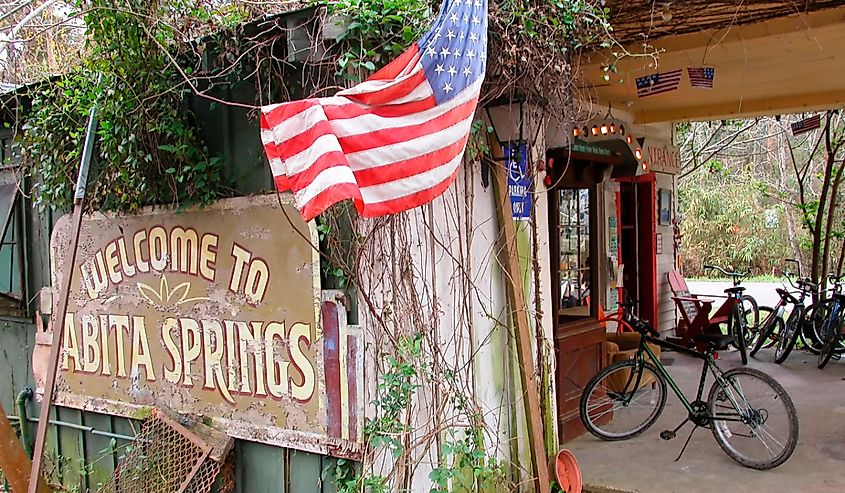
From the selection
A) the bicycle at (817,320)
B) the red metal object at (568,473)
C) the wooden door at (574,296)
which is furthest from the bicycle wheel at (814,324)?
the red metal object at (568,473)

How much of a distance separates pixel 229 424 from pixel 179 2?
2279 millimetres

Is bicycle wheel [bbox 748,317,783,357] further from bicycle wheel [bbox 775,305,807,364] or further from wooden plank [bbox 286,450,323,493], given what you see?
wooden plank [bbox 286,450,323,493]

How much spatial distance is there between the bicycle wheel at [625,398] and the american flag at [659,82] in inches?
85.9

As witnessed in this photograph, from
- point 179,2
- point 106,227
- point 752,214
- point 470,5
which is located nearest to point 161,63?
point 179,2

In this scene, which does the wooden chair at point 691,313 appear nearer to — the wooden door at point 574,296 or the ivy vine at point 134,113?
the wooden door at point 574,296

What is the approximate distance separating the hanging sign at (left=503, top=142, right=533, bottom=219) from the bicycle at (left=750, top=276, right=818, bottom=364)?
196 inches

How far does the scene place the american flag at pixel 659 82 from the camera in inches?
212

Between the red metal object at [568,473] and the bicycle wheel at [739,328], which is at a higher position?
the bicycle wheel at [739,328]

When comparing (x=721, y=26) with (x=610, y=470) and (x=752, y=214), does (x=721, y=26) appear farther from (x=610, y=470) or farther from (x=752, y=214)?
(x=752, y=214)

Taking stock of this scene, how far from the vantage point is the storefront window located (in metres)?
5.22

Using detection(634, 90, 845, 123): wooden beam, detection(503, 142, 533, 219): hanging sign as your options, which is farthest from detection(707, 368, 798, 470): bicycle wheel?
detection(634, 90, 845, 123): wooden beam

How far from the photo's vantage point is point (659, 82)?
17.8 feet

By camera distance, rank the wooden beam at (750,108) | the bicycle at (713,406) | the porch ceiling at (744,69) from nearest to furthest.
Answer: the bicycle at (713,406) → the porch ceiling at (744,69) → the wooden beam at (750,108)

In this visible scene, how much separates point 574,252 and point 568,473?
181 centimetres
